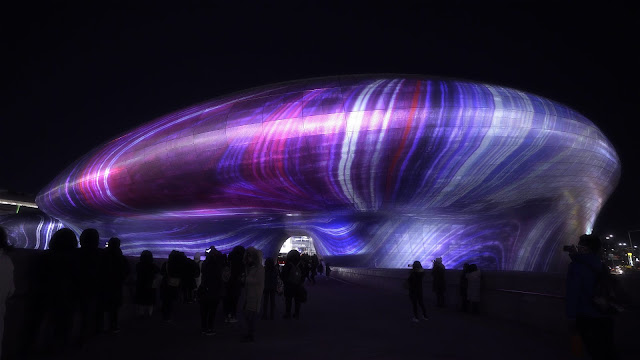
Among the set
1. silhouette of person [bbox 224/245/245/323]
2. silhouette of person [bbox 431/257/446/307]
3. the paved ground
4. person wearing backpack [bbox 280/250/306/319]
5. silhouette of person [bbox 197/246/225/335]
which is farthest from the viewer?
silhouette of person [bbox 431/257/446/307]

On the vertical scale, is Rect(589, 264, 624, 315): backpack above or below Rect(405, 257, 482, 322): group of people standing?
above

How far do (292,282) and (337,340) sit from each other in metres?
3.22

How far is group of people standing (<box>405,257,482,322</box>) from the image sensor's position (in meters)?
9.24

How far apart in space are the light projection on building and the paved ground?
14.2m

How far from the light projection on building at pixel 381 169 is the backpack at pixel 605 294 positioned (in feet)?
62.6

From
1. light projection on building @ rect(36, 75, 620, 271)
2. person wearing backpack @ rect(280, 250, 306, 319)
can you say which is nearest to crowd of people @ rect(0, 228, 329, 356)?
person wearing backpack @ rect(280, 250, 306, 319)

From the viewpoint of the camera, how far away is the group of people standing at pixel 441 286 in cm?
924

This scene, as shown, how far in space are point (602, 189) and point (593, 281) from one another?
29.4 m

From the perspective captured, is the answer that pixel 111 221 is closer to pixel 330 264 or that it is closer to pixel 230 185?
pixel 230 185

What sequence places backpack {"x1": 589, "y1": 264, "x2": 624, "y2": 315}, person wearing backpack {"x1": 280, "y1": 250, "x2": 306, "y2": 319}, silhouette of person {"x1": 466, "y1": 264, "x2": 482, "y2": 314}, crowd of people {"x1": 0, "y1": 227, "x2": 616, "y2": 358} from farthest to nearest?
silhouette of person {"x1": 466, "y1": 264, "x2": 482, "y2": 314} < person wearing backpack {"x1": 280, "y1": 250, "x2": 306, "y2": 319} < crowd of people {"x1": 0, "y1": 227, "x2": 616, "y2": 358} < backpack {"x1": 589, "y1": 264, "x2": 624, "y2": 315}

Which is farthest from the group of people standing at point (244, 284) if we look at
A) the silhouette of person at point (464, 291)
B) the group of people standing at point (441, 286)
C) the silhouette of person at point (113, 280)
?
the silhouette of person at point (464, 291)

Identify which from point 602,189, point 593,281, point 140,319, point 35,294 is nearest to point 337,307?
point 140,319

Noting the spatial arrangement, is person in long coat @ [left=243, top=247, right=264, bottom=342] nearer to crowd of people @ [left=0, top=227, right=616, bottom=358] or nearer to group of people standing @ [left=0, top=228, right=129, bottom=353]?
crowd of people @ [left=0, top=227, right=616, bottom=358]

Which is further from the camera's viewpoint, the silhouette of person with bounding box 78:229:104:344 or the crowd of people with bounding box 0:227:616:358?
the silhouette of person with bounding box 78:229:104:344
